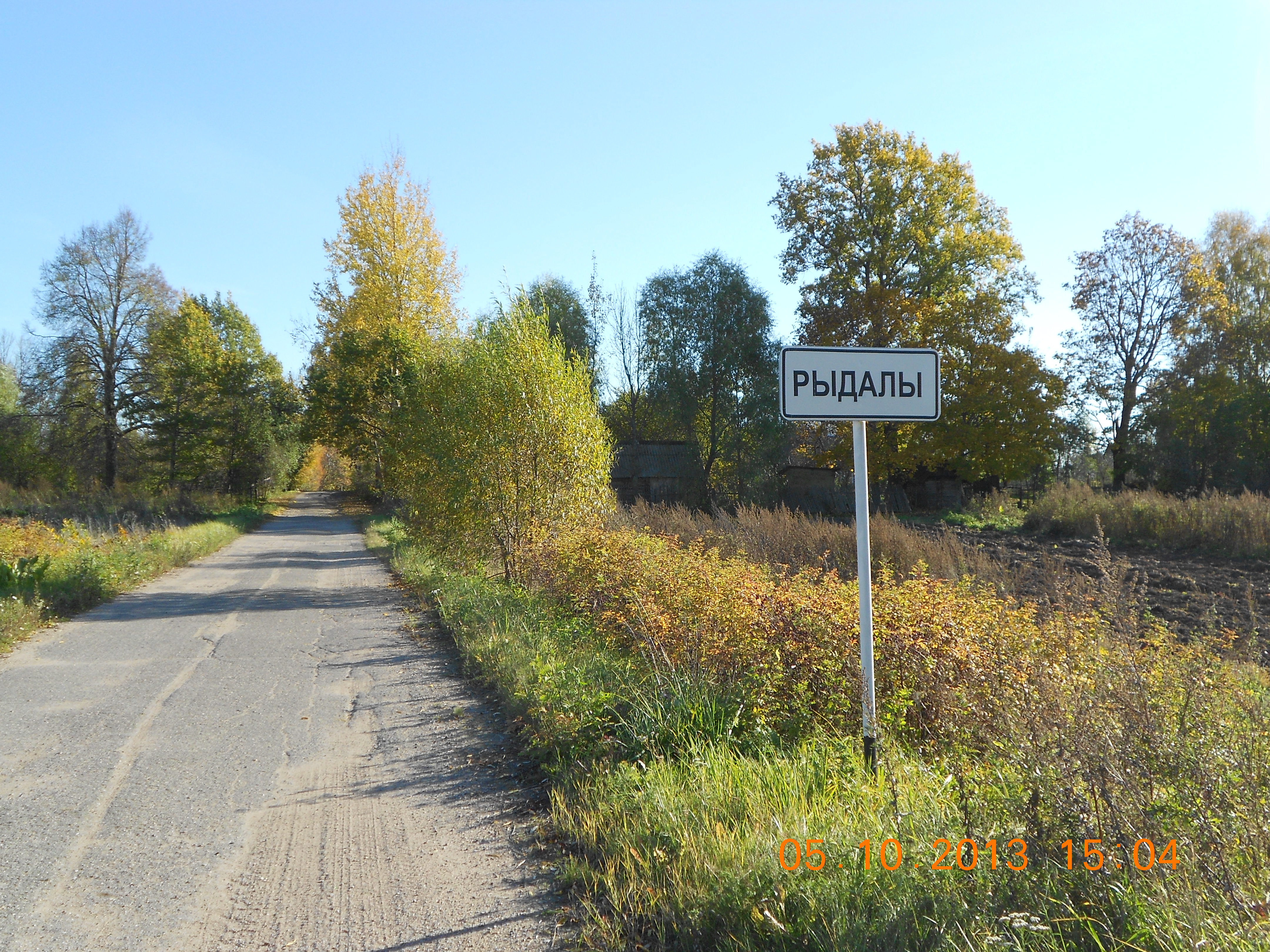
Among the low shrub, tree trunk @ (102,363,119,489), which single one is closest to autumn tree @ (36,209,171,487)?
tree trunk @ (102,363,119,489)

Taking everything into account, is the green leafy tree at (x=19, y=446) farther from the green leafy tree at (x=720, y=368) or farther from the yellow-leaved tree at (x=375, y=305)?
the green leafy tree at (x=720, y=368)

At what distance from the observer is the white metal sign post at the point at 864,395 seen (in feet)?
14.1

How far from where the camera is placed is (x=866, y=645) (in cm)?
433

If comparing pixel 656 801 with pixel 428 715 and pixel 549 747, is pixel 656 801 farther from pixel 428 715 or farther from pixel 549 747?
pixel 428 715

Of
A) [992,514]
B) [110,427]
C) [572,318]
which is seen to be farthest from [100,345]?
[992,514]

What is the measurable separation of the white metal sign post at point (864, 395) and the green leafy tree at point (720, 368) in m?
33.5

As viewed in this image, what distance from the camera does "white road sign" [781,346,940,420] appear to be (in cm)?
432

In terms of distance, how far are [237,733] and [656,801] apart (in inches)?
149

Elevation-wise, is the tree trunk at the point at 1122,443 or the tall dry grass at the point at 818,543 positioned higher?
the tree trunk at the point at 1122,443

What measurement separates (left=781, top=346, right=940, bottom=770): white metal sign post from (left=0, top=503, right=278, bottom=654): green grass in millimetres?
9584

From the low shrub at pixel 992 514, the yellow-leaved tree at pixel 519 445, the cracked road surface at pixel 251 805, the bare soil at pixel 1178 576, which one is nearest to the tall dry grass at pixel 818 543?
the bare soil at pixel 1178 576

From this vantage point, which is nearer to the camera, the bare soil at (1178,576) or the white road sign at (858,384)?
the white road sign at (858,384)

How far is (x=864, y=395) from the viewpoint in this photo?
14.5 feet
